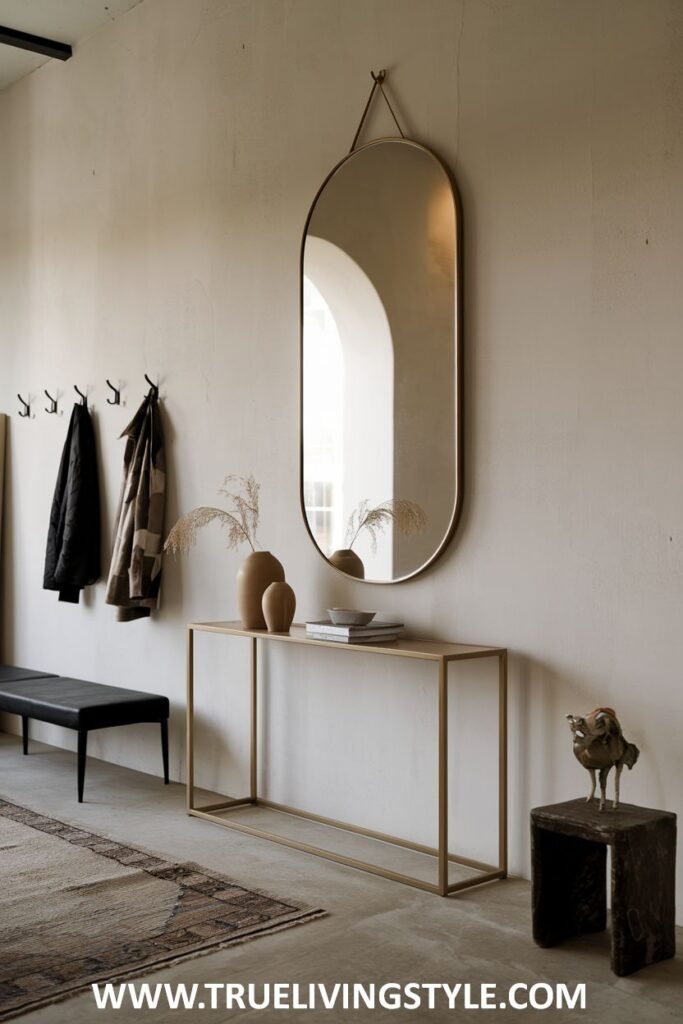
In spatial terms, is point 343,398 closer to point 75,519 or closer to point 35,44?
point 75,519

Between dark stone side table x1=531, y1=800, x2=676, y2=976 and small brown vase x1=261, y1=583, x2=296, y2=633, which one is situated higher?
small brown vase x1=261, y1=583, x2=296, y2=633

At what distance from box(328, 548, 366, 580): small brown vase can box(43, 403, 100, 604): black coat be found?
1.77 meters

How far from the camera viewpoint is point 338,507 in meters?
4.34

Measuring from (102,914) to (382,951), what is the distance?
33.6 inches

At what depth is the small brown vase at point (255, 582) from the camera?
4.33 meters

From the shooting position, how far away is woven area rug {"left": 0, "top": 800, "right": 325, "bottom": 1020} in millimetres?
2887

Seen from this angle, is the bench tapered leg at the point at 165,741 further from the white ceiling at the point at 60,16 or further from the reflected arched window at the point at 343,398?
the white ceiling at the point at 60,16

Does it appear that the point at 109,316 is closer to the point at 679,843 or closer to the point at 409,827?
the point at 409,827

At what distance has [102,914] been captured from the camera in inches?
130

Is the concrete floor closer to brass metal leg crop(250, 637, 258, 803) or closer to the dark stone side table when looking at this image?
the dark stone side table

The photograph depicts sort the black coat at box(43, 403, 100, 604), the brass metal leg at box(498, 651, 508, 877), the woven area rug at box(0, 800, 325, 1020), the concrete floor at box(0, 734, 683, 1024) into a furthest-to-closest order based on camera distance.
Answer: the black coat at box(43, 403, 100, 604), the brass metal leg at box(498, 651, 508, 877), the woven area rug at box(0, 800, 325, 1020), the concrete floor at box(0, 734, 683, 1024)

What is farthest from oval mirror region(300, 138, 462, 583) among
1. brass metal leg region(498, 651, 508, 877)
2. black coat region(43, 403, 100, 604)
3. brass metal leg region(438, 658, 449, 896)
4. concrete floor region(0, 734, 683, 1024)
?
black coat region(43, 403, 100, 604)

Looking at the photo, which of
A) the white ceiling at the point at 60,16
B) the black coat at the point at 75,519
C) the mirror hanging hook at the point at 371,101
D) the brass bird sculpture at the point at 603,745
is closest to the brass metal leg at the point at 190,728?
the black coat at the point at 75,519

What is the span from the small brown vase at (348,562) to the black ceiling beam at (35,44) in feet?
11.0
